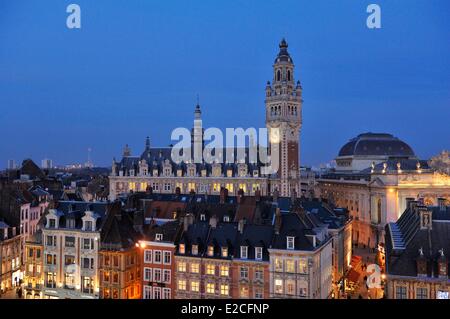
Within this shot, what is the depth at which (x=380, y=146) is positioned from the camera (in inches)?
4284

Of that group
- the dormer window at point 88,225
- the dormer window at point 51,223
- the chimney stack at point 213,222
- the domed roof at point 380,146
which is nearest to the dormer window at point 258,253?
the chimney stack at point 213,222

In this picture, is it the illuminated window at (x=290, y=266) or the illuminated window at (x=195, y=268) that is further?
the illuminated window at (x=195, y=268)

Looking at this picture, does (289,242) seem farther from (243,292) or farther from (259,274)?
(243,292)

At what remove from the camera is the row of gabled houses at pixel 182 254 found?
1438 inches

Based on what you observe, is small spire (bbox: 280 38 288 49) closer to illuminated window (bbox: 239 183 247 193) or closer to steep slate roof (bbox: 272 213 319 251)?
illuminated window (bbox: 239 183 247 193)

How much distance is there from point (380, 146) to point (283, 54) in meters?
35.5

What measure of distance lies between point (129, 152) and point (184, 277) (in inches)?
2636

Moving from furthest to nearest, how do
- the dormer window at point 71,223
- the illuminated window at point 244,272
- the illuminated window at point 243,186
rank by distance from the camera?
the illuminated window at point 243,186 → the dormer window at point 71,223 → the illuminated window at point 244,272

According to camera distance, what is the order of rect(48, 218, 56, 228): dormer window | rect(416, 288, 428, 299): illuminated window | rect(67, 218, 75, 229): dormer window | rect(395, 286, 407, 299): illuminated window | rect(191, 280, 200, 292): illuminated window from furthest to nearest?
1. rect(48, 218, 56, 228): dormer window
2. rect(67, 218, 75, 229): dormer window
3. rect(191, 280, 200, 292): illuminated window
4. rect(395, 286, 407, 299): illuminated window
5. rect(416, 288, 428, 299): illuminated window

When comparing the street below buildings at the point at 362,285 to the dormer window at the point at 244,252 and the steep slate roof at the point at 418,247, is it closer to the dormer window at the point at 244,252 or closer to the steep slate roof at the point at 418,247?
the steep slate roof at the point at 418,247

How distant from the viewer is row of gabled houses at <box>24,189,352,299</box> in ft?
120

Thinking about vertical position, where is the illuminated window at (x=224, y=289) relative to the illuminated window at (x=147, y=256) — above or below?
below

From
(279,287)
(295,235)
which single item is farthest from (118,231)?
(295,235)

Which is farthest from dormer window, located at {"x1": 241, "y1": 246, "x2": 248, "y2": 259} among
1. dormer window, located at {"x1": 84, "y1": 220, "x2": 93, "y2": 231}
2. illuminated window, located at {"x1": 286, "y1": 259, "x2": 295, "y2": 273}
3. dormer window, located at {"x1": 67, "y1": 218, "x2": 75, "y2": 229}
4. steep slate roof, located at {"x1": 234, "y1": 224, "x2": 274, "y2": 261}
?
dormer window, located at {"x1": 67, "y1": 218, "x2": 75, "y2": 229}
